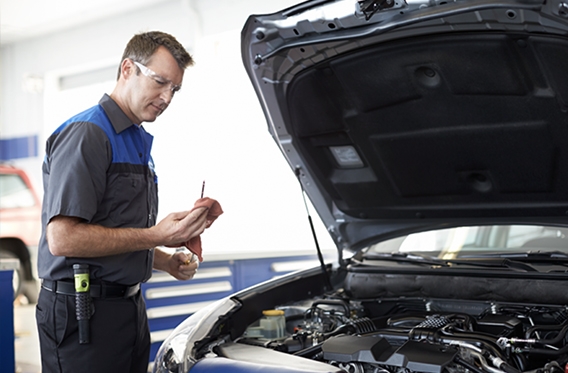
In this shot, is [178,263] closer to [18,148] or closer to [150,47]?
[150,47]

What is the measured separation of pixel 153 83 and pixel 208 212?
1.54 feet

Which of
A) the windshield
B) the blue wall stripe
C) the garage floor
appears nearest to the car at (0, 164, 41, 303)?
the garage floor

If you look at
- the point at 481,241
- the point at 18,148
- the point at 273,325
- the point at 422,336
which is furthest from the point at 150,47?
the point at 18,148

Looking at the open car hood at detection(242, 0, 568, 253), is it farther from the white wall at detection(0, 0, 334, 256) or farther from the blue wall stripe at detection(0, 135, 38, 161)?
the blue wall stripe at detection(0, 135, 38, 161)

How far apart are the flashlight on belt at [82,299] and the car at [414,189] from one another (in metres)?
0.26

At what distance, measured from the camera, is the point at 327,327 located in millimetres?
2182

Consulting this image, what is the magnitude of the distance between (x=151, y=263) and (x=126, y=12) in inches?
213

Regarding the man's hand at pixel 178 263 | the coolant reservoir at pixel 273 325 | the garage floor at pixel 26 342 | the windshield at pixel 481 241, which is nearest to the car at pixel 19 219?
the garage floor at pixel 26 342

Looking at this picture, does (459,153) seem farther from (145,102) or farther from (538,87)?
(145,102)

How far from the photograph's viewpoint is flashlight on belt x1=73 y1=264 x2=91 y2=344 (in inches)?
74.4

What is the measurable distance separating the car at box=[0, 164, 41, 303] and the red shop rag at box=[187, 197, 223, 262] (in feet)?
16.6

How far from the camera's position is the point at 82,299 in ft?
6.21

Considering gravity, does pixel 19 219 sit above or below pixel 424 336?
below

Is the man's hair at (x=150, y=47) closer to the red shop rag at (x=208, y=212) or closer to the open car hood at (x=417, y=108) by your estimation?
the open car hood at (x=417, y=108)
